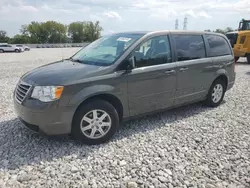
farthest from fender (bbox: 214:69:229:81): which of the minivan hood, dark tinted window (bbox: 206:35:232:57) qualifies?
the minivan hood

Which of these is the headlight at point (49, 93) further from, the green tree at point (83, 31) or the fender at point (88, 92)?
the green tree at point (83, 31)

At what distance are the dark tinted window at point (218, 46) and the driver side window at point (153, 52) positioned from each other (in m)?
1.38

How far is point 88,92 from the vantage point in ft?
11.1

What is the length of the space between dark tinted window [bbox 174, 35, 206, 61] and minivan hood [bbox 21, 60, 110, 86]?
1691mm

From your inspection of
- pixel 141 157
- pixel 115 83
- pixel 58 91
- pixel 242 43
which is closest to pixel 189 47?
pixel 115 83

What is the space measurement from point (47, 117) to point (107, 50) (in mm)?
1635

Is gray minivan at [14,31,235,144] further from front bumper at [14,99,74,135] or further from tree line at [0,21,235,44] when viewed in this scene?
tree line at [0,21,235,44]

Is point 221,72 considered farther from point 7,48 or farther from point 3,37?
point 3,37

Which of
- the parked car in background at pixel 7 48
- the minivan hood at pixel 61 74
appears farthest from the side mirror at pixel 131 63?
the parked car in background at pixel 7 48

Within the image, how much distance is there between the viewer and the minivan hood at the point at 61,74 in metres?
3.31

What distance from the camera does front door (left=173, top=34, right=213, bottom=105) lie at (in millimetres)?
4496

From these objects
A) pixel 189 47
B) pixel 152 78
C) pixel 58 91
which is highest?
pixel 189 47

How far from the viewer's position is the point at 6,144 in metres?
3.60

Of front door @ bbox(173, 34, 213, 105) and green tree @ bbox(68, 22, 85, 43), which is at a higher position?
green tree @ bbox(68, 22, 85, 43)
